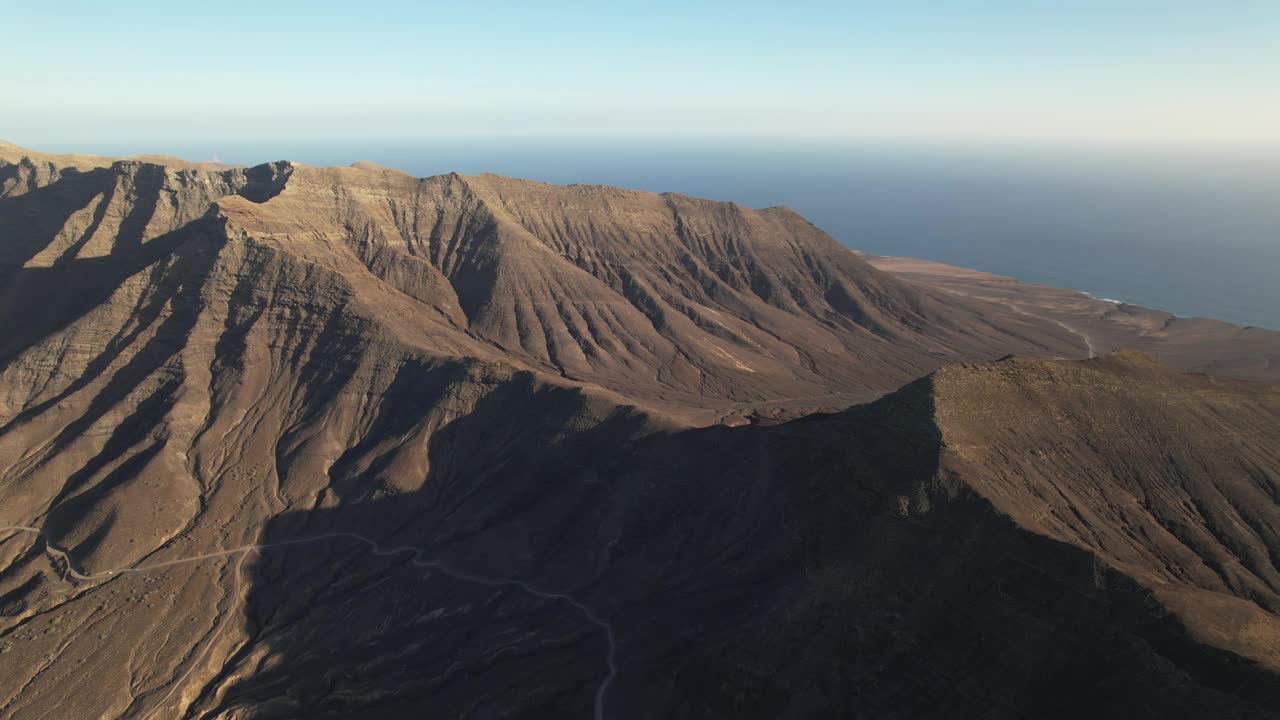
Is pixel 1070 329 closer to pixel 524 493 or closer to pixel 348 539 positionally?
pixel 524 493

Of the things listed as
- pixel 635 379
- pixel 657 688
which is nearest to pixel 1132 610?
pixel 657 688

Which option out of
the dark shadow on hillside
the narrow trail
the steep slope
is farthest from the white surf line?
the narrow trail

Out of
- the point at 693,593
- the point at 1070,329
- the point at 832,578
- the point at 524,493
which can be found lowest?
the point at 524,493

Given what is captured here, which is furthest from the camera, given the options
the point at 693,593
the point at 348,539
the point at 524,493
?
the point at 524,493

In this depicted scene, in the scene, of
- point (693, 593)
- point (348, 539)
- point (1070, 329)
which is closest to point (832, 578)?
point (693, 593)

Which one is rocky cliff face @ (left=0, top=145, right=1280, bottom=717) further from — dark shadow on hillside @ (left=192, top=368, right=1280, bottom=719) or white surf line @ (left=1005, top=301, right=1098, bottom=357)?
white surf line @ (left=1005, top=301, right=1098, bottom=357)
